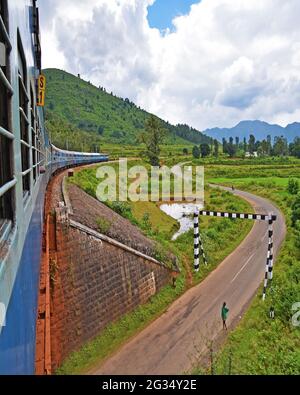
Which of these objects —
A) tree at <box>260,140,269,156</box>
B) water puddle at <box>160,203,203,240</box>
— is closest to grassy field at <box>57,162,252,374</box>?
water puddle at <box>160,203,203,240</box>

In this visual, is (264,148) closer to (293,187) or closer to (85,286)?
(293,187)

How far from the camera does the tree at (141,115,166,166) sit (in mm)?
53781

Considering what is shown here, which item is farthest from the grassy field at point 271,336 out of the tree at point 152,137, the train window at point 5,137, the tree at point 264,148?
the tree at point 264,148

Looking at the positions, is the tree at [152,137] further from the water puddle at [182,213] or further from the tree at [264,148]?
the tree at [264,148]

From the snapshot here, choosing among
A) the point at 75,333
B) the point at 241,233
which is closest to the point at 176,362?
the point at 75,333

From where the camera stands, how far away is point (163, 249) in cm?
1609

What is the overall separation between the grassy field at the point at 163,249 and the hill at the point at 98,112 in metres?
75.1

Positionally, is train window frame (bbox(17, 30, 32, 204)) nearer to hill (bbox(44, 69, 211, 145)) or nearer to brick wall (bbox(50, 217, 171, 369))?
brick wall (bbox(50, 217, 171, 369))

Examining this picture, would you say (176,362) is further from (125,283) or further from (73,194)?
(73,194)

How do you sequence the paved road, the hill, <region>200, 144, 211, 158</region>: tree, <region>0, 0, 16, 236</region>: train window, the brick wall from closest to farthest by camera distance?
1. <region>0, 0, 16, 236</region>: train window
2. the brick wall
3. the paved road
4. <region>200, 144, 211, 158</region>: tree
5. the hill

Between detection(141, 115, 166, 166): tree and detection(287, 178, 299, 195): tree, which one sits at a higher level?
detection(141, 115, 166, 166): tree

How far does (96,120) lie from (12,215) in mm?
121016

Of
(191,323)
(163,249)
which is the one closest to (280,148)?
(163,249)

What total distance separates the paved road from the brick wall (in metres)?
1.07
